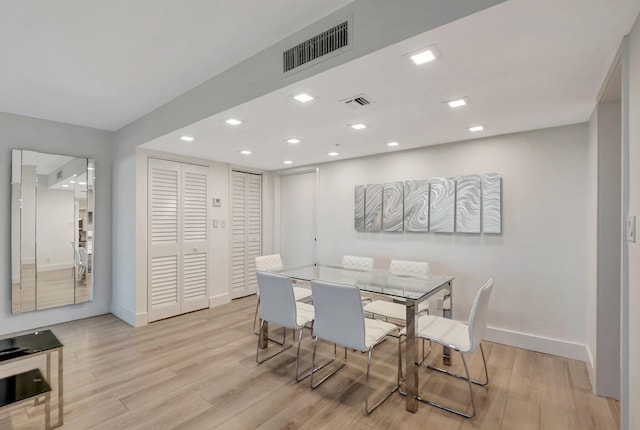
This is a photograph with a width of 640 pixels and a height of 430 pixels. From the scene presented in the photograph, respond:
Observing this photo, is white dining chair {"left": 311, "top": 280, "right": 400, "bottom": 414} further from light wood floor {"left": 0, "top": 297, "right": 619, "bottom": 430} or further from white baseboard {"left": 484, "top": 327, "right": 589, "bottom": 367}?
white baseboard {"left": 484, "top": 327, "right": 589, "bottom": 367}

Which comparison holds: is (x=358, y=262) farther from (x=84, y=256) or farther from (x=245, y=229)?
(x=84, y=256)

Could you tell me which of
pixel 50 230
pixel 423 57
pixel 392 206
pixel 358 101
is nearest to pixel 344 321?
pixel 358 101

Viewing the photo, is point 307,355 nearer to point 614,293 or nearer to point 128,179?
point 614,293

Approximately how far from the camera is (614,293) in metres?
2.19

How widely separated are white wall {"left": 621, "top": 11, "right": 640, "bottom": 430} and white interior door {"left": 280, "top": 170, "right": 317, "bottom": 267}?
3822 mm

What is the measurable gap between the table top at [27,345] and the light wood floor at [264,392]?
0.98 feet

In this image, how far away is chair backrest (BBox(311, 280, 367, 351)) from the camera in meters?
2.10

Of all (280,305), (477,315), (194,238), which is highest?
(194,238)

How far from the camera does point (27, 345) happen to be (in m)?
1.92

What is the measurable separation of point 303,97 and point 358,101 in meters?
0.43

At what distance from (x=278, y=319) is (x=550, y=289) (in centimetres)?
Answer: 273

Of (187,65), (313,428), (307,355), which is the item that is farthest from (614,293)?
(187,65)

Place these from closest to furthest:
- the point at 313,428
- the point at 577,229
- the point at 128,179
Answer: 1. the point at 313,428
2. the point at 577,229
3. the point at 128,179

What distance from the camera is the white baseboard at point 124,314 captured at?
378 centimetres
